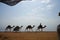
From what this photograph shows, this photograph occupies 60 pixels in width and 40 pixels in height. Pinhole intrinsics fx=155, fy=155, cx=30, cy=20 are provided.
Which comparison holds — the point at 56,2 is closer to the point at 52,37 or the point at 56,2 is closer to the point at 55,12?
the point at 55,12

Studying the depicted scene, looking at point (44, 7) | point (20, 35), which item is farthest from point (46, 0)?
point (20, 35)

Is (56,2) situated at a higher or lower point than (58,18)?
higher

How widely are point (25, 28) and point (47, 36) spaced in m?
0.33

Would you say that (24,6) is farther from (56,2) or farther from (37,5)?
(56,2)

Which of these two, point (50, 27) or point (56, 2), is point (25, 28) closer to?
point (50, 27)

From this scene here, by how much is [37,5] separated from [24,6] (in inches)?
7.5

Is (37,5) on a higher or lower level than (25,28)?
higher

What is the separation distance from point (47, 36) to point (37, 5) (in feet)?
1.52

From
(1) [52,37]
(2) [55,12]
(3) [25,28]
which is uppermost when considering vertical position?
(2) [55,12]

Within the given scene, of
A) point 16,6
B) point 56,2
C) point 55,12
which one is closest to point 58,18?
point 55,12

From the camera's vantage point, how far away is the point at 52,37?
2.17 meters

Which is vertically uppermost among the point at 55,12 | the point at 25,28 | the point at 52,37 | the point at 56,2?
the point at 56,2

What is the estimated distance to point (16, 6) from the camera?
2.26 m

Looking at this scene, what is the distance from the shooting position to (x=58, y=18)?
2186mm
